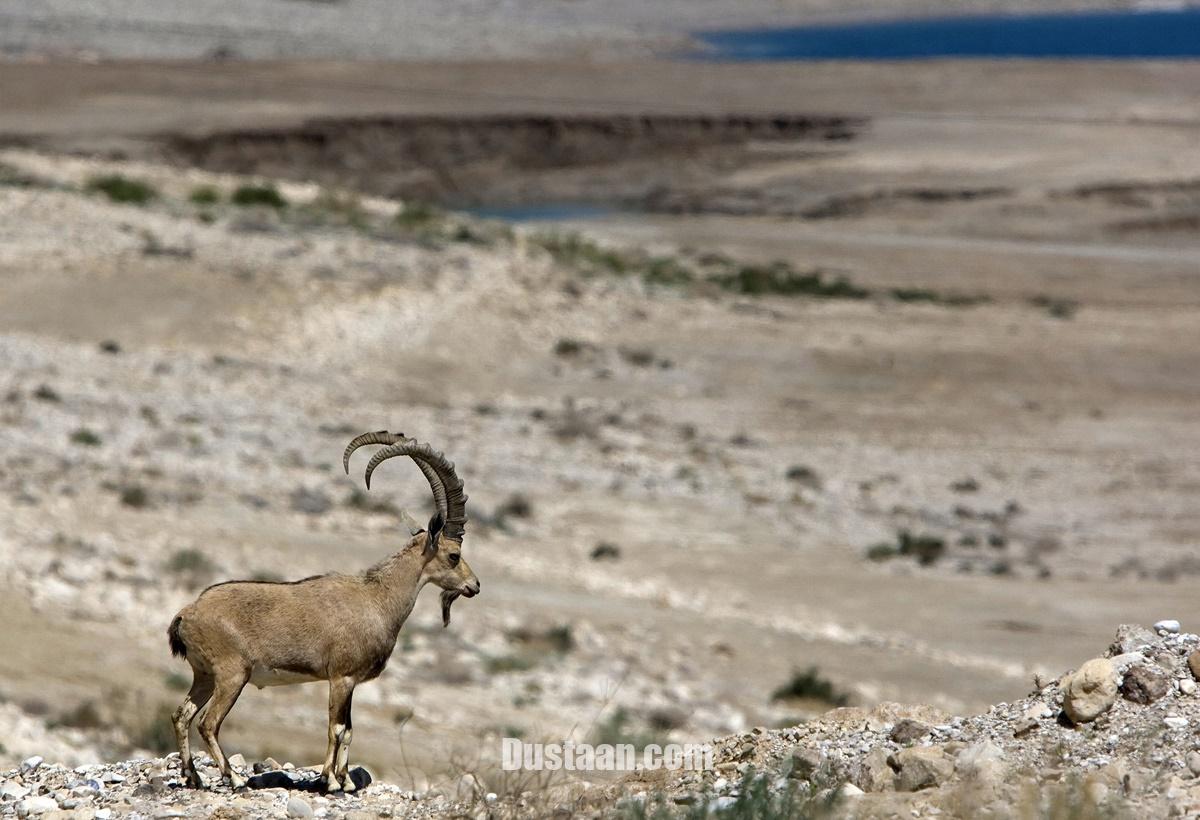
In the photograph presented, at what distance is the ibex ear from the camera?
643 centimetres

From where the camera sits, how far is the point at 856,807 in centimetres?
551

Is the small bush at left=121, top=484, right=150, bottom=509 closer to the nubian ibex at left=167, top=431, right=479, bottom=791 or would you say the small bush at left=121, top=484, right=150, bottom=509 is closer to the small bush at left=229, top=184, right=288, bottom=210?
the nubian ibex at left=167, top=431, right=479, bottom=791

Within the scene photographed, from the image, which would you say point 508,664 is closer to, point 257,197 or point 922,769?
point 922,769

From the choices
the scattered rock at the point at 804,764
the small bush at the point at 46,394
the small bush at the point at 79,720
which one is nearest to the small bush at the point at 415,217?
the small bush at the point at 46,394

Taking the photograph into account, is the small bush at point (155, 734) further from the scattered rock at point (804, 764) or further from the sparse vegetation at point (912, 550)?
the sparse vegetation at point (912, 550)

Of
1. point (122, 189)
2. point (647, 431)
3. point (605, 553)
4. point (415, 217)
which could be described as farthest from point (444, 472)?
point (415, 217)

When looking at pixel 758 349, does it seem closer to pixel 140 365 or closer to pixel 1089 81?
pixel 140 365

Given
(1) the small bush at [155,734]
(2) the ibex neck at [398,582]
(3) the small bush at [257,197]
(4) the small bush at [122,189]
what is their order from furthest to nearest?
(3) the small bush at [257,197] < (4) the small bush at [122,189] < (1) the small bush at [155,734] < (2) the ibex neck at [398,582]

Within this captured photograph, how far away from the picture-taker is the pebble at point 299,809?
5.95 meters

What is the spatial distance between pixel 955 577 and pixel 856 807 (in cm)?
1567

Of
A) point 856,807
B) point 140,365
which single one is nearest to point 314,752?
point 856,807

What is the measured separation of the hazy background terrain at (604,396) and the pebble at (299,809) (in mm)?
3528

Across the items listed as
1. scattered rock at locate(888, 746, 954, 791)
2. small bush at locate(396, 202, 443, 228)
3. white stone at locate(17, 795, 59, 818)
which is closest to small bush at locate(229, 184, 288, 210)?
small bush at locate(396, 202, 443, 228)

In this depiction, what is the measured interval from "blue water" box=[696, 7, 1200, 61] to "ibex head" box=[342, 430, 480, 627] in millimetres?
97650
